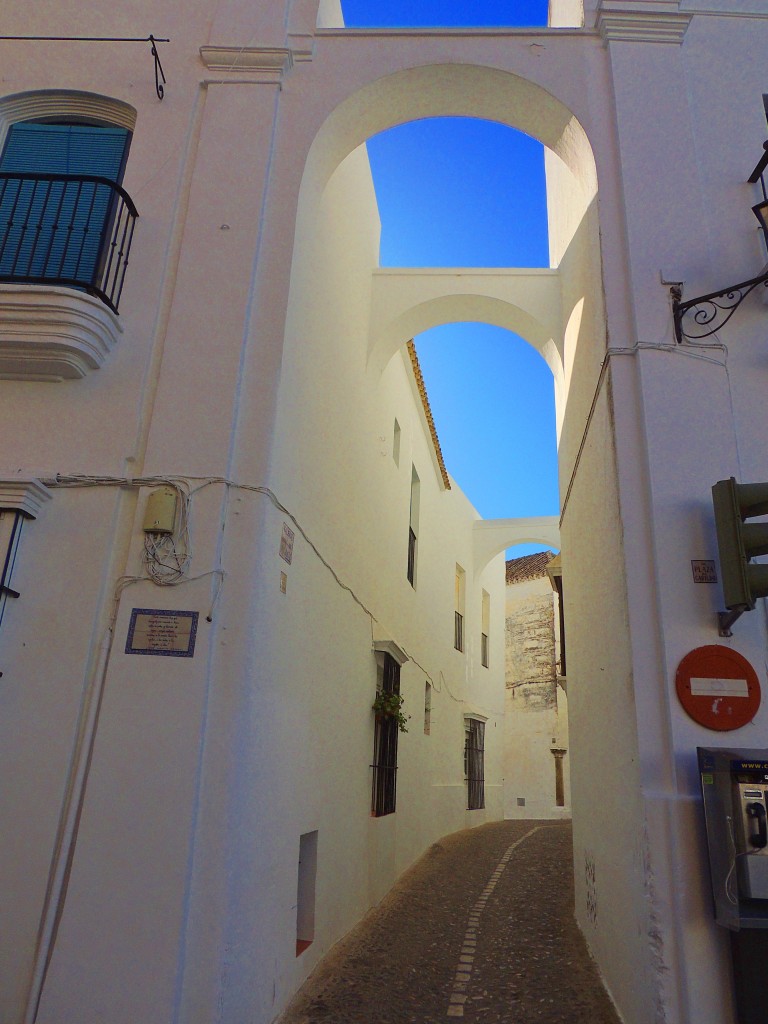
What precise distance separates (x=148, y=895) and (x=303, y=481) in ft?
9.02

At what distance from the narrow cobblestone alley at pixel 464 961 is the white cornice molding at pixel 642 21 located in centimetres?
675

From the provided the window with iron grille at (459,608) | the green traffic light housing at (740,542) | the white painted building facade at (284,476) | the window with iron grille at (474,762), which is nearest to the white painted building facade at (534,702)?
the window with iron grille at (474,762)

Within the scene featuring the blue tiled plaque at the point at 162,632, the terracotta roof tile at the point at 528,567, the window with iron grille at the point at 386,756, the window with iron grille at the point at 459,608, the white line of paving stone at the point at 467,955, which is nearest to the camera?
the blue tiled plaque at the point at 162,632

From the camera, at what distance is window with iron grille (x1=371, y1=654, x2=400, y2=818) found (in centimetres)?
772

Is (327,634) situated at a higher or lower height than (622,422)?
lower

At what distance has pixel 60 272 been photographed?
15.9ft

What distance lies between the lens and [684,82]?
5.75 m

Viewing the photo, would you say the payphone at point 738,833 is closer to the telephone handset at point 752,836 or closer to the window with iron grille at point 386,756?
the telephone handset at point 752,836

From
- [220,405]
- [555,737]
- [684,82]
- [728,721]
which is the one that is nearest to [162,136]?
[220,405]

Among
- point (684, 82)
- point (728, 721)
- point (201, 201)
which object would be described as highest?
point (684, 82)

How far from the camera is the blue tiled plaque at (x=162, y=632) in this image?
4.08m

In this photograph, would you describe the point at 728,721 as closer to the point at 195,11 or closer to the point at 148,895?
the point at 148,895

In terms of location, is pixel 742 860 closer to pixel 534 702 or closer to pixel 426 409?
pixel 426 409

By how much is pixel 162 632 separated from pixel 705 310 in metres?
3.85
